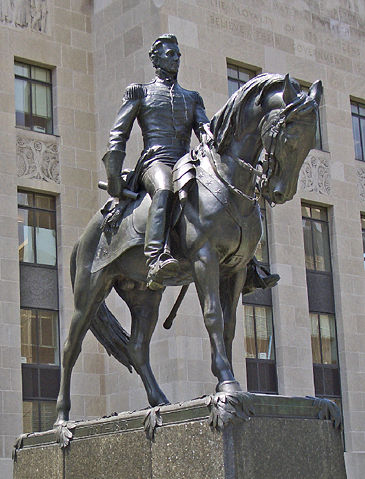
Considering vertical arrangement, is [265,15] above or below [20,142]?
above

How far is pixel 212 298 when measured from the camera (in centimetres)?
1023

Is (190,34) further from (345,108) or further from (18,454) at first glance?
(18,454)

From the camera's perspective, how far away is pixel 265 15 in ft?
112

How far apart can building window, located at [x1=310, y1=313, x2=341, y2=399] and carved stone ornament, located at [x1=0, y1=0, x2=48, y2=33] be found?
13.4 m

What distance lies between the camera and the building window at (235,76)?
33000 millimetres

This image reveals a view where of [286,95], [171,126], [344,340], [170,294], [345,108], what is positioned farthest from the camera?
[345,108]

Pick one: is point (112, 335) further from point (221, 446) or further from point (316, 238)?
point (316, 238)

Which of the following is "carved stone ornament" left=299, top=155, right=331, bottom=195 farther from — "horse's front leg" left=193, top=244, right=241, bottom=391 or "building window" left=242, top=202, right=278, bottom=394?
"horse's front leg" left=193, top=244, right=241, bottom=391

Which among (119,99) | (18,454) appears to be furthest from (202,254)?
(119,99)

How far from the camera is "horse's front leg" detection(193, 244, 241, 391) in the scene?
33.3 feet

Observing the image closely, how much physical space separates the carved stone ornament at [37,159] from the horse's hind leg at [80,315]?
1831 centimetres

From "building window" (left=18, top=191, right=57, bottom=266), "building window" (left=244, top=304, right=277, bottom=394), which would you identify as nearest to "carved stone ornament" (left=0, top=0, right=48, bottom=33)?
"building window" (left=18, top=191, right=57, bottom=266)

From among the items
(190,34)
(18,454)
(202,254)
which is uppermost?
(190,34)

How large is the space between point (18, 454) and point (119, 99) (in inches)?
806
